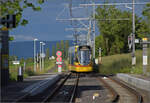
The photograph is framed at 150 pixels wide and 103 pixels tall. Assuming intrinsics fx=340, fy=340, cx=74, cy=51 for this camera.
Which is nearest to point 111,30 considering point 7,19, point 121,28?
point 121,28

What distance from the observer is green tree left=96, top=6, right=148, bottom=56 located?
59.4m

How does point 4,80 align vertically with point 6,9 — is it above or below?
below

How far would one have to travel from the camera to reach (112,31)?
61.5 meters

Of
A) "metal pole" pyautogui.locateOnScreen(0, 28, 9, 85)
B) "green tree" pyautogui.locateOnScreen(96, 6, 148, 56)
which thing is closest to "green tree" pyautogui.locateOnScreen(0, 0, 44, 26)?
"metal pole" pyautogui.locateOnScreen(0, 28, 9, 85)

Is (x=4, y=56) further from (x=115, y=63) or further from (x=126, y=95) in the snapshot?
(x=115, y=63)

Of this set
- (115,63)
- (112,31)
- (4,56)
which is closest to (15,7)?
(4,56)

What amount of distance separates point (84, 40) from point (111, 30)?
1025 cm

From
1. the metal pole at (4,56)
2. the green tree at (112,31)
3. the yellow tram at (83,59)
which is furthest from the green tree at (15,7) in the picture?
the green tree at (112,31)

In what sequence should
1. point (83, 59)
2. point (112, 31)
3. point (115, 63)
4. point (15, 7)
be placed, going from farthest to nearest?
point (112, 31)
point (115, 63)
point (83, 59)
point (15, 7)

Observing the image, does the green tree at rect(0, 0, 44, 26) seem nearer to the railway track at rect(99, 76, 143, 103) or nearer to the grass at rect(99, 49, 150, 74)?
the railway track at rect(99, 76, 143, 103)

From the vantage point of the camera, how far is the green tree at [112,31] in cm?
5941

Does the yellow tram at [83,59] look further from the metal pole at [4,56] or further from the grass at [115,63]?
the metal pole at [4,56]

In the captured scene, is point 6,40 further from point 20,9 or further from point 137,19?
point 137,19

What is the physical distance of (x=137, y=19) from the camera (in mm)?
75875
